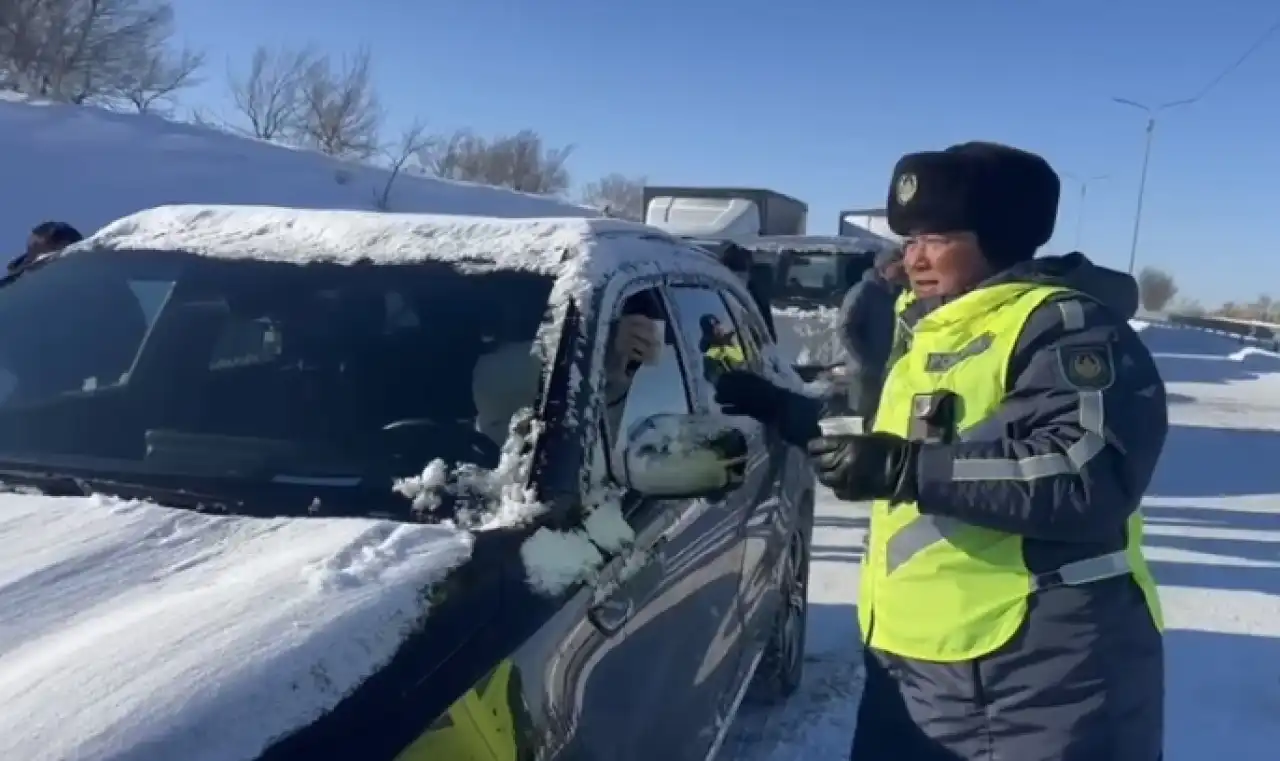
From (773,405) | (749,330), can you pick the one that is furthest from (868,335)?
(773,405)

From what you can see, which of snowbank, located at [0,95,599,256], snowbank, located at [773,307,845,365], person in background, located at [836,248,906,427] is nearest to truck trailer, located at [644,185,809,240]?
snowbank, located at [773,307,845,365]

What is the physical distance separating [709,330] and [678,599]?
1178mm

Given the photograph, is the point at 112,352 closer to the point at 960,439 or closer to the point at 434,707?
the point at 434,707

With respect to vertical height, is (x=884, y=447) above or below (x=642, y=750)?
above

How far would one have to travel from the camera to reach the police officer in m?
1.85

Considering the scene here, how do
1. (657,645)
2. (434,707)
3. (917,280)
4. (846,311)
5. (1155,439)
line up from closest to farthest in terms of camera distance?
(434,707) < (1155,439) < (917,280) < (657,645) < (846,311)

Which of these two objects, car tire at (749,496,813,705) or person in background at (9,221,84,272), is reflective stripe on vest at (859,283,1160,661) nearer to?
car tire at (749,496,813,705)

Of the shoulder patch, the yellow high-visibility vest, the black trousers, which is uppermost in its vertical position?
the shoulder patch

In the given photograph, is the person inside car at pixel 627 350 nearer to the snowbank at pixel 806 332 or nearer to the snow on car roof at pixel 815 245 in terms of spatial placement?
the snowbank at pixel 806 332

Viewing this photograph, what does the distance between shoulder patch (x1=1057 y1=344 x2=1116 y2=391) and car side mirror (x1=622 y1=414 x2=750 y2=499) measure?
26.2 inches

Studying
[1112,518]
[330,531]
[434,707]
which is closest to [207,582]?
[330,531]

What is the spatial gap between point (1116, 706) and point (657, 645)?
0.91 meters

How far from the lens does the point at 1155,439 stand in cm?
189

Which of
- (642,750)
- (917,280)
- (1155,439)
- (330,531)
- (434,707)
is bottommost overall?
(642,750)
